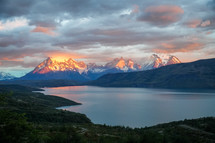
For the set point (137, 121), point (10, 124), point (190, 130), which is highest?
point (10, 124)

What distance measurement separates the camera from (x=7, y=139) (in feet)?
66.2

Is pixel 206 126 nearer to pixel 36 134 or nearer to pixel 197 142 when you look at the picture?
pixel 197 142

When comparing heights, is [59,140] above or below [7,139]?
below

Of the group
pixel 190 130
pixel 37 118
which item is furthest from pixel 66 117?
pixel 190 130

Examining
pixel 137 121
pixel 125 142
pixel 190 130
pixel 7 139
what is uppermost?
pixel 7 139

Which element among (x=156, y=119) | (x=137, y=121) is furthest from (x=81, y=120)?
(x=156, y=119)

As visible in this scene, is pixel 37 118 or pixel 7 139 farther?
pixel 37 118

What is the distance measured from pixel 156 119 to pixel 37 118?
227 ft

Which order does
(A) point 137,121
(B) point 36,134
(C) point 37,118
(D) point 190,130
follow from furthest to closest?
(A) point 137,121 → (C) point 37,118 → (D) point 190,130 → (B) point 36,134

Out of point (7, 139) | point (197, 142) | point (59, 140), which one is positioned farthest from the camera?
point (197, 142)

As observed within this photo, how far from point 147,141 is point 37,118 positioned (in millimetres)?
74062

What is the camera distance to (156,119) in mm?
124562

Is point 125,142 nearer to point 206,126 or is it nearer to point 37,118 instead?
point 206,126

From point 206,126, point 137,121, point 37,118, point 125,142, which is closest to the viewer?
point 125,142
